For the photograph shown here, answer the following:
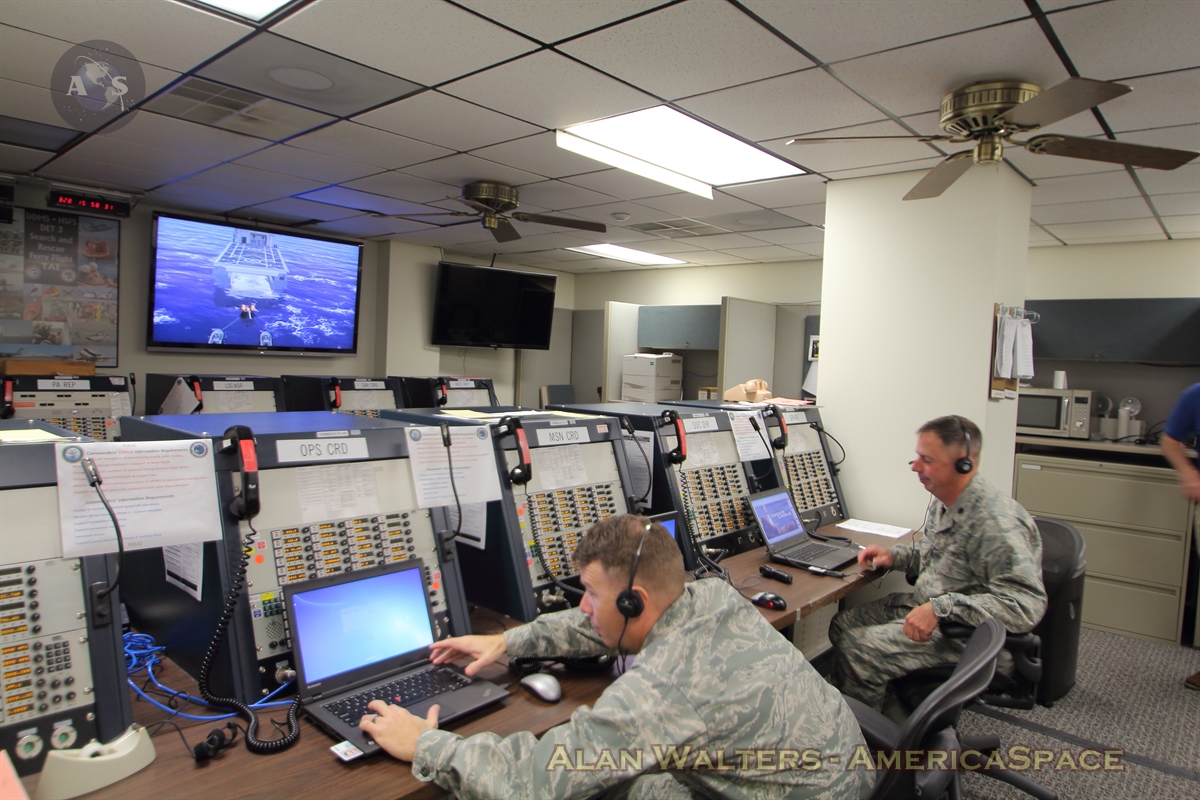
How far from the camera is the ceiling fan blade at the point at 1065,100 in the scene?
1.83 m

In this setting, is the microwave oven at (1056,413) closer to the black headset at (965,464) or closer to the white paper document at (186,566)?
the black headset at (965,464)

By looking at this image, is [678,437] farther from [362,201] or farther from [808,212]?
[362,201]

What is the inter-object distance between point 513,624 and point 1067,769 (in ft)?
7.65

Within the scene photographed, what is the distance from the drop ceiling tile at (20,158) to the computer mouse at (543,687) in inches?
167

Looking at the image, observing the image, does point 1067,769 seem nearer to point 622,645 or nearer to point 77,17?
point 622,645

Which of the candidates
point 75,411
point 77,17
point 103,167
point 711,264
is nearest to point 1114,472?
point 711,264

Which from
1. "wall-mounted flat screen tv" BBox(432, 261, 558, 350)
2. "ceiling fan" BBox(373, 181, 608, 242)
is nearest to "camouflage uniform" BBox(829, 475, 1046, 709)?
"ceiling fan" BBox(373, 181, 608, 242)

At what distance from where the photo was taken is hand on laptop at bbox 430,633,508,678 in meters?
1.51

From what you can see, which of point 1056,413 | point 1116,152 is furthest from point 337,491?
point 1056,413

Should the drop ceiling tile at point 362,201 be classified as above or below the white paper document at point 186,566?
above

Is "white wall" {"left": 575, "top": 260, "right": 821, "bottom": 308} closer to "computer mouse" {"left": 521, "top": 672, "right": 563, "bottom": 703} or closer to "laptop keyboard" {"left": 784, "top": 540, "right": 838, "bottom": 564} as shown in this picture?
"laptop keyboard" {"left": 784, "top": 540, "right": 838, "bottom": 564}

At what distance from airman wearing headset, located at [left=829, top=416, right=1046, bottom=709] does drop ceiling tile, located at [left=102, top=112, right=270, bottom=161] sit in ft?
11.3

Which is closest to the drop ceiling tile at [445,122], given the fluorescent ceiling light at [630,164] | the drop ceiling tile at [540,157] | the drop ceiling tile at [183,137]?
the drop ceiling tile at [540,157]

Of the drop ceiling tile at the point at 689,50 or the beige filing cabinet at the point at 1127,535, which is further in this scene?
the beige filing cabinet at the point at 1127,535
